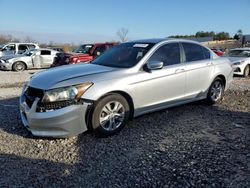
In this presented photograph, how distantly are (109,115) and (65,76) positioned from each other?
0.97 m

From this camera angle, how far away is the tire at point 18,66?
18.5 metres

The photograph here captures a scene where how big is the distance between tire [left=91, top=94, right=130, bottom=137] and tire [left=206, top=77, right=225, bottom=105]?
257cm

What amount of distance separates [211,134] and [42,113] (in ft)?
9.24

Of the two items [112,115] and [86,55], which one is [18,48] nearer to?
[86,55]

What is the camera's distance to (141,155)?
423cm

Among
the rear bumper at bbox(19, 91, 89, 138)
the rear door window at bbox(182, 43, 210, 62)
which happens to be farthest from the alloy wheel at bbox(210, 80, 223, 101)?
the rear bumper at bbox(19, 91, 89, 138)

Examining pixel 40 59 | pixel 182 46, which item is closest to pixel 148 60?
pixel 182 46

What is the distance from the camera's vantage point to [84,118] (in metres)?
4.65

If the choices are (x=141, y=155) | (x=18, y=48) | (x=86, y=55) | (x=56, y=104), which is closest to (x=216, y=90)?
(x=141, y=155)

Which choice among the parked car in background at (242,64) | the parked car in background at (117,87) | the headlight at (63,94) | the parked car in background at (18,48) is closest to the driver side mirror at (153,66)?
the parked car in background at (117,87)

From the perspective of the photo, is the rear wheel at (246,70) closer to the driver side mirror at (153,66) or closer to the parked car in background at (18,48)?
the driver side mirror at (153,66)

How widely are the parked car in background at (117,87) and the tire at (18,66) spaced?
45.2 ft

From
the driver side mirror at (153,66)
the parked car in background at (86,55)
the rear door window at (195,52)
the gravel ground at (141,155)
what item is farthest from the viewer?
the parked car in background at (86,55)

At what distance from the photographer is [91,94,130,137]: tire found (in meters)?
4.74
